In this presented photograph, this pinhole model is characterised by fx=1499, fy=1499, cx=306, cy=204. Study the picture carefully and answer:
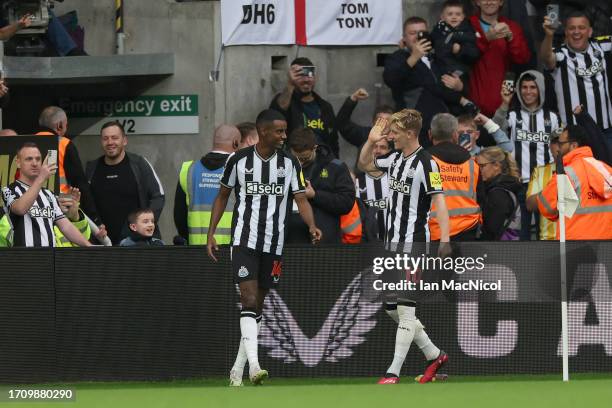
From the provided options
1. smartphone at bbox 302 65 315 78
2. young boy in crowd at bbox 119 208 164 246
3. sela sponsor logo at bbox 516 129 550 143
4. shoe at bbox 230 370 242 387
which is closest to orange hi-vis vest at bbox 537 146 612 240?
sela sponsor logo at bbox 516 129 550 143

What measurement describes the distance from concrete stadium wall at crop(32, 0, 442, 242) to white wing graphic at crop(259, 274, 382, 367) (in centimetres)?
365

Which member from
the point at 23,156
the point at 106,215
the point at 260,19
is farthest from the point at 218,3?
the point at 23,156

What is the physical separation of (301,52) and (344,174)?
3.46 meters

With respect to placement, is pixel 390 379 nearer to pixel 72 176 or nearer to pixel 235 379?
pixel 235 379

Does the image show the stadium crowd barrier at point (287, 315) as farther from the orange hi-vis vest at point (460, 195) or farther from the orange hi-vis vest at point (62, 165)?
the orange hi-vis vest at point (62, 165)

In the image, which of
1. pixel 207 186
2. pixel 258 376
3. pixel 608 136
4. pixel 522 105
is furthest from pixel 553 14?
pixel 258 376

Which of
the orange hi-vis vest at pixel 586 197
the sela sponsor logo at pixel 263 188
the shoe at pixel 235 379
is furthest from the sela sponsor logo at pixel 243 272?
the orange hi-vis vest at pixel 586 197

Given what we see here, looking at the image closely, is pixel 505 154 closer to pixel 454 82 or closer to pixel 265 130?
pixel 454 82

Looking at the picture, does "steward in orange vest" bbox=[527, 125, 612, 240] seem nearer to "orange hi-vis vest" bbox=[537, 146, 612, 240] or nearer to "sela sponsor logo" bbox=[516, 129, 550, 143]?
"orange hi-vis vest" bbox=[537, 146, 612, 240]

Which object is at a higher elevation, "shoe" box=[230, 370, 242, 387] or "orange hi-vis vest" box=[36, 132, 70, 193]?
"orange hi-vis vest" box=[36, 132, 70, 193]

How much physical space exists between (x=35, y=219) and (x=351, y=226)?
8.94ft

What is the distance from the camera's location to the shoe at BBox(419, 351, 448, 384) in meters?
11.4

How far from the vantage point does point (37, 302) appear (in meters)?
11.9

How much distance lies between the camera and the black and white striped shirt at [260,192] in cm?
1116
